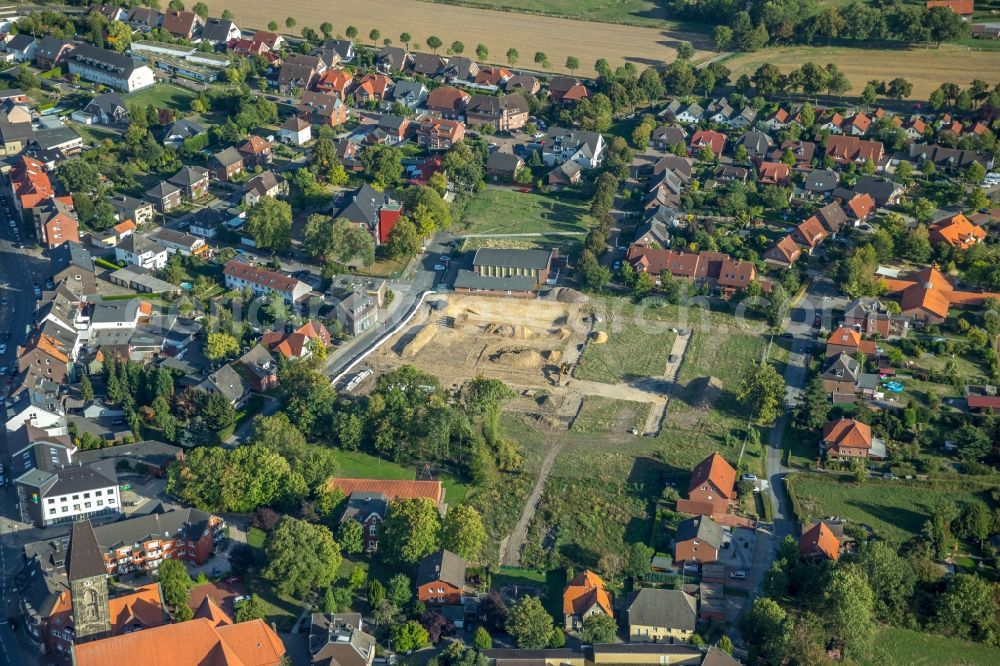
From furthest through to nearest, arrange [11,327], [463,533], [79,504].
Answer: [11,327]
[79,504]
[463,533]

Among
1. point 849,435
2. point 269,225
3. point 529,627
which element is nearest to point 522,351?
point 849,435

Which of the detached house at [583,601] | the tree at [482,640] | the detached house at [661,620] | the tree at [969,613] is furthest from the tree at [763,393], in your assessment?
the tree at [482,640]

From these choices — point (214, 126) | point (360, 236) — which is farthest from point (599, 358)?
point (214, 126)

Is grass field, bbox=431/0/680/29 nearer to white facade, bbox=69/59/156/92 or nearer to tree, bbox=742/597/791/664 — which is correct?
white facade, bbox=69/59/156/92

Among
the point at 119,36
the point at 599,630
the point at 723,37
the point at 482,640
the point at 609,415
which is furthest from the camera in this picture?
A: the point at 723,37

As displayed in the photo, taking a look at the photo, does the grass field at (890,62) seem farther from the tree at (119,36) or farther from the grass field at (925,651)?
the grass field at (925,651)

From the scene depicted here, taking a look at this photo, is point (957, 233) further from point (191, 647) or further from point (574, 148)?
point (191, 647)

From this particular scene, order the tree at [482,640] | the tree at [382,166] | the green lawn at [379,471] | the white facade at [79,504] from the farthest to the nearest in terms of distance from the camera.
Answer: the tree at [382,166] → the green lawn at [379,471] → the white facade at [79,504] → the tree at [482,640]
